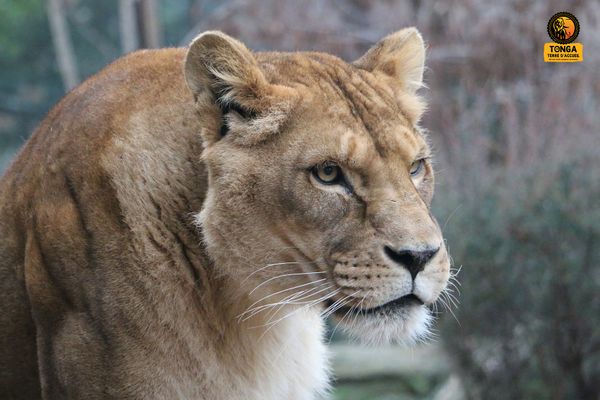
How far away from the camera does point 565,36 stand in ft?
30.0

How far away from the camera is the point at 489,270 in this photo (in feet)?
26.7

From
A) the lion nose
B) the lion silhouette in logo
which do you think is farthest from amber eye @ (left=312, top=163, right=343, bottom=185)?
the lion silhouette in logo

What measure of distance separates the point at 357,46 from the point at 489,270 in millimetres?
4679

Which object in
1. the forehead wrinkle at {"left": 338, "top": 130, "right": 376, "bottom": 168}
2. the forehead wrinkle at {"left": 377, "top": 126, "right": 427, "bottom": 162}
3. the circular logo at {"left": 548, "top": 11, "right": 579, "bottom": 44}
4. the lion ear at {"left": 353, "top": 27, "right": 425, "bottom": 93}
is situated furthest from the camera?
the circular logo at {"left": 548, "top": 11, "right": 579, "bottom": 44}

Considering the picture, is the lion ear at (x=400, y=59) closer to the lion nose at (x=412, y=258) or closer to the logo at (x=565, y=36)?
the lion nose at (x=412, y=258)

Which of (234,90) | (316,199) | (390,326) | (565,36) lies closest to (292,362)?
(390,326)

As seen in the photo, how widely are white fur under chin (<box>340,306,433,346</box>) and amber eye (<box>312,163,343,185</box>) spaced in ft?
1.76

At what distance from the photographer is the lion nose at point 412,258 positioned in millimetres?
3545

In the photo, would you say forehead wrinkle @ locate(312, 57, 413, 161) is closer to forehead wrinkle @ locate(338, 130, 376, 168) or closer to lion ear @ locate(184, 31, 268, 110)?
forehead wrinkle @ locate(338, 130, 376, 168)

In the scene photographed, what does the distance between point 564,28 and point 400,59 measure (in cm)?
532

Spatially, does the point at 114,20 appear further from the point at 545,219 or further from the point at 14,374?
the point at 14,374

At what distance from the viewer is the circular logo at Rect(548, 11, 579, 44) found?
899cm

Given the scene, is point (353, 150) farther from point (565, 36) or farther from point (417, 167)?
point (565, 36)

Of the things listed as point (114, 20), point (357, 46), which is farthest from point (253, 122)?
point (114, 20)
